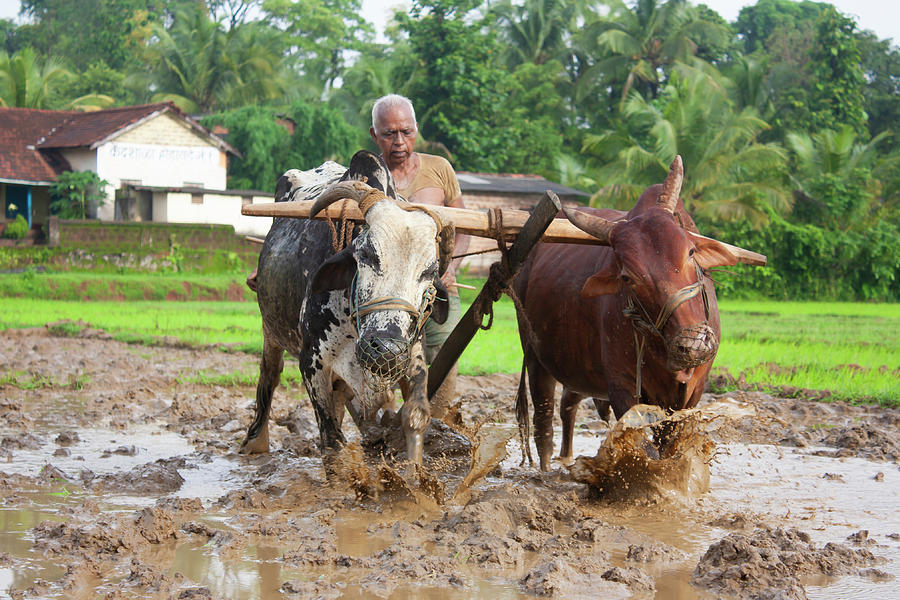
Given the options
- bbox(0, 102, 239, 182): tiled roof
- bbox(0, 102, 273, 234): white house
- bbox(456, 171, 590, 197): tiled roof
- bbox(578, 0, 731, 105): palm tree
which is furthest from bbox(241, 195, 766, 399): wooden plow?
bbox(578, 0, 731, 105): palm tree

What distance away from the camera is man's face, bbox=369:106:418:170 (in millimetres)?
5629

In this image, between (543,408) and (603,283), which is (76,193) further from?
(603,283)

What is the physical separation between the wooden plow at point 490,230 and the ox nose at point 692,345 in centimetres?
55

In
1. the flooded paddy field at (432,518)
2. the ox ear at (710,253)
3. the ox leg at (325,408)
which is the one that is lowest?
the flooded paddy field at (432,518)

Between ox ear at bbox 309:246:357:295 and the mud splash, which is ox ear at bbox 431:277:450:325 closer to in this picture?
ox ear at bbox 309:246:357:295

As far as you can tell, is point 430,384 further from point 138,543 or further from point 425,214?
point 138,543

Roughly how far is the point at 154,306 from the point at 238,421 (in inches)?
450

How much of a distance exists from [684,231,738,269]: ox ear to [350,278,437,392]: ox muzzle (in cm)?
133

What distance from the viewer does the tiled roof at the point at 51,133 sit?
28750mm

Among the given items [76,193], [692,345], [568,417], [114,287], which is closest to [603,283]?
[692,345]

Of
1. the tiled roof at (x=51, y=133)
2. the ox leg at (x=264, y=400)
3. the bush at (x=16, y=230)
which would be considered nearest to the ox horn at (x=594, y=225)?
the ox leg at (x=264, y=400)

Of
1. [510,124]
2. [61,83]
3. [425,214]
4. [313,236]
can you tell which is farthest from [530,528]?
[61,83]

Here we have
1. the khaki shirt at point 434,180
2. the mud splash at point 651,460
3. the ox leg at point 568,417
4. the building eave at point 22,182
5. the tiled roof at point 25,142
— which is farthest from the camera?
the tiled roof at point 25,142

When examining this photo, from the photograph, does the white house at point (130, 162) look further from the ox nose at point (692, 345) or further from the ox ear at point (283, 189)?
the ox nose at point (692, 345)
